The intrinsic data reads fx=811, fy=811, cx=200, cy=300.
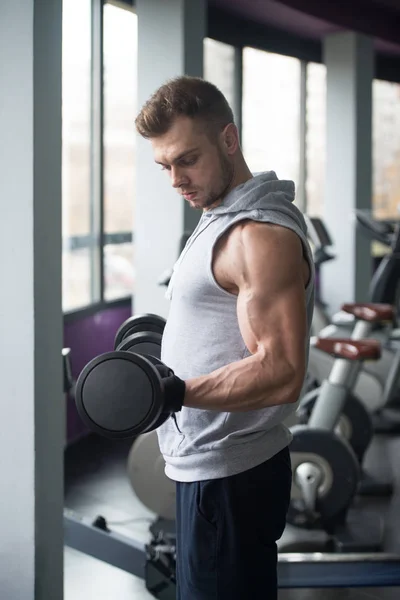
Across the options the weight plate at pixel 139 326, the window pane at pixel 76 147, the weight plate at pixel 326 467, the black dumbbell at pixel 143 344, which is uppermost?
the window pane at pixel 76 147

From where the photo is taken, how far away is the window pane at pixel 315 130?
6.75 metres

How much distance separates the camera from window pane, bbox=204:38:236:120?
5602mm

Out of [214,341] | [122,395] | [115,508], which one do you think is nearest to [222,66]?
[115,508]

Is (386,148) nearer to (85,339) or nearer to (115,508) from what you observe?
(85,339)

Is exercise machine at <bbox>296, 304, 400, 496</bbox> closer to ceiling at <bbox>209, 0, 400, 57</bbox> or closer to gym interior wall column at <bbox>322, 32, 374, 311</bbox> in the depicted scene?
ceiling at <bbox>209, 0, 400, 57</bbox>

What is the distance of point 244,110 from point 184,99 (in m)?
4.93

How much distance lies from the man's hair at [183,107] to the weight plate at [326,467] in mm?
1811

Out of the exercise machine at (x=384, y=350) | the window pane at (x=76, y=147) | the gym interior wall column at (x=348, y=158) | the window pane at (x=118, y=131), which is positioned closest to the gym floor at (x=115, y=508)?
the exercise machine at (x=384, y=350)

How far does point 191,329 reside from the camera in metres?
1.20

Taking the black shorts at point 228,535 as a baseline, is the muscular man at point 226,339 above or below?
above

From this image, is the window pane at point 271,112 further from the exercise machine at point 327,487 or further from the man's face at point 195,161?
the man's face at point 195,161

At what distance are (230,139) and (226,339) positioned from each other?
300mm

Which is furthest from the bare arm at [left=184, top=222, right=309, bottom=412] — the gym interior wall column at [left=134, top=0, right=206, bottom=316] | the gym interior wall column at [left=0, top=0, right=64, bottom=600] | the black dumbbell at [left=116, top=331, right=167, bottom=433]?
the gym interior wall column at [left=134, top=0, right=206, bottom=316]

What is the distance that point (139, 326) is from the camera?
4.96 ft
